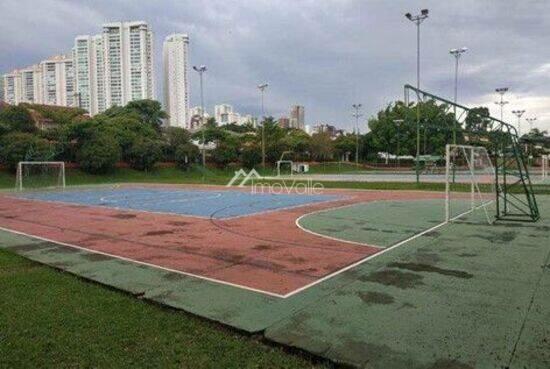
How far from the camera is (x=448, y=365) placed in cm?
418

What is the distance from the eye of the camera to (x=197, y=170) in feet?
177

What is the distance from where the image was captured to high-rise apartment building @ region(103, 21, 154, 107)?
74562 mm

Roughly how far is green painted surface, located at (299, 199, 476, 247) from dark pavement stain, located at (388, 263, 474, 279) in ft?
6.13

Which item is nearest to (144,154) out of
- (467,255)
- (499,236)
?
(499,236)

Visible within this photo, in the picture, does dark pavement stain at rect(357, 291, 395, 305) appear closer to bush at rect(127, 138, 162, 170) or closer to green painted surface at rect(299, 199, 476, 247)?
green painted surface at rect(299, 199, 476, 247)

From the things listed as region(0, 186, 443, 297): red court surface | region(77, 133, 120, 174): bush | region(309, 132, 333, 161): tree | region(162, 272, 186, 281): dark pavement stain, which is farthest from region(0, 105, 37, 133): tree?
region(309, 132, 333, 161): tree

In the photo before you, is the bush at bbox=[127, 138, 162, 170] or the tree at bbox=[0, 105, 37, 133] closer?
the tree at bbox=[0, 105, 37, 133]

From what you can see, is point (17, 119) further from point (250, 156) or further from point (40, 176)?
point (250, 156)

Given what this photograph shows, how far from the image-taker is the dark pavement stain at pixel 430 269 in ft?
23.9

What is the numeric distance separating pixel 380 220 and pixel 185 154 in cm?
Answer: 4099

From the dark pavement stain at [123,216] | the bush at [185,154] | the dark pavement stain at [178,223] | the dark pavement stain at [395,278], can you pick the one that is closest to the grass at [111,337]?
the dark pavement stain at [395,278]

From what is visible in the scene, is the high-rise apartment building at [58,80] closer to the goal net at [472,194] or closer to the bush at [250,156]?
the bush at [250,156]

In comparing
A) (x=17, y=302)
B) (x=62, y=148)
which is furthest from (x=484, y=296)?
(x=62, y=148)

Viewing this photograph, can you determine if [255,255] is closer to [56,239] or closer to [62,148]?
[56,239]
